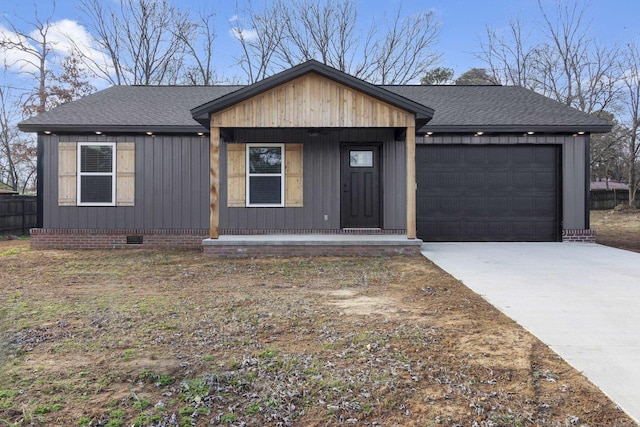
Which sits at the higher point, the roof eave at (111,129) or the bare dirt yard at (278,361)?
the roof eave at (111,129)

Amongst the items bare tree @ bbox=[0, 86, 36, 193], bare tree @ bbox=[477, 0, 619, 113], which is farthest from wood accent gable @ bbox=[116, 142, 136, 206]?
bare tree @ bbox=[477, 0, 619, 113]

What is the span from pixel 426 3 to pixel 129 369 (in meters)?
23.2

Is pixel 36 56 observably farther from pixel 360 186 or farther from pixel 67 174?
pixel 360 186

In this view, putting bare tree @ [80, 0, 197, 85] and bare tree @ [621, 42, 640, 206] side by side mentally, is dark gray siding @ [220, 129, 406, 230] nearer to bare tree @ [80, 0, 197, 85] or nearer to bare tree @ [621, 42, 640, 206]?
bare tree @ [80, 0, 197, 85]

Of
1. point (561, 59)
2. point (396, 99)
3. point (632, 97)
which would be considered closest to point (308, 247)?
point (396, 99)

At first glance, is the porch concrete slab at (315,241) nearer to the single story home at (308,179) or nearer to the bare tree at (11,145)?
the single story home at (308,179)

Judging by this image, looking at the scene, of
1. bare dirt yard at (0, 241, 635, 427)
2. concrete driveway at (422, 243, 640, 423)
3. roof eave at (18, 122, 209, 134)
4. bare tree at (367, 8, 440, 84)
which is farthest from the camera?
bare tree at (367, 8, 440, 84)

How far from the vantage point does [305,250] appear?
8.23 meters

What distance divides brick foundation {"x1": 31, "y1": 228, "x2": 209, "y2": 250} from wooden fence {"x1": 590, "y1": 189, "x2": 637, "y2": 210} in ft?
68.7

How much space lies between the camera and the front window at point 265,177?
966 cm

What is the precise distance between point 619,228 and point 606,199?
9225 mm

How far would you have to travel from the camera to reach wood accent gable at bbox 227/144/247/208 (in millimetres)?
9625

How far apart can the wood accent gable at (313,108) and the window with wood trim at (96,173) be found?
337cm

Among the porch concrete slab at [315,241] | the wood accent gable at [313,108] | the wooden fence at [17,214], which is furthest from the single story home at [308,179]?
the wooden fence at [17,214]
